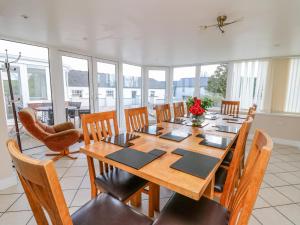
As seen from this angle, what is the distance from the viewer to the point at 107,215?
957mm

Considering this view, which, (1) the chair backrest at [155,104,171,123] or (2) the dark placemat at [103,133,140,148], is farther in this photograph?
(1) the chair backrest at [155,104,171,123]

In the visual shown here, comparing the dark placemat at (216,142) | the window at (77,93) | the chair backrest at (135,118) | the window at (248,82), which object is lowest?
the dark placemat at (216,142)

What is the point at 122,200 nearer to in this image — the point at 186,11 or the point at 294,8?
the point at 186,11

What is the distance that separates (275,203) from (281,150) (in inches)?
86.1

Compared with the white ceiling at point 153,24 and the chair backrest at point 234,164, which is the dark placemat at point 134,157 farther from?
the white ceiling at point 153,24

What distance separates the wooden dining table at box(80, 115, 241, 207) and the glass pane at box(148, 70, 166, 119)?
4.01 metres

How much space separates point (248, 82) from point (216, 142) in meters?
3.70

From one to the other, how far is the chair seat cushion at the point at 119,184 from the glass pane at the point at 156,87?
4.22 meters

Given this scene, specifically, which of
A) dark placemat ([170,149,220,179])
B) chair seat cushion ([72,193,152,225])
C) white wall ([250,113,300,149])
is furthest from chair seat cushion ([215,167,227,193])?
white wall ([250,113,300,149])

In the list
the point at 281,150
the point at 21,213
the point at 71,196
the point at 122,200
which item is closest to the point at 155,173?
the point at 122,200

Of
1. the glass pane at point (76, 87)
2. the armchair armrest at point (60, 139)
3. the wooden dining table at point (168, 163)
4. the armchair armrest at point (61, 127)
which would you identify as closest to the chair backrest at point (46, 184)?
the wooden dining table at point (168, 163)

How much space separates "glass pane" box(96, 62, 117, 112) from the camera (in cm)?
429

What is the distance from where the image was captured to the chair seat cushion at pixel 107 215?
0.91 metres

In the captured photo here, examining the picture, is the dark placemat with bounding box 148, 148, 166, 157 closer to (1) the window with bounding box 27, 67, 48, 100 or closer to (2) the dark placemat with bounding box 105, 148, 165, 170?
(2) the dark placemat with bounding box 105, 148, 165, 170
